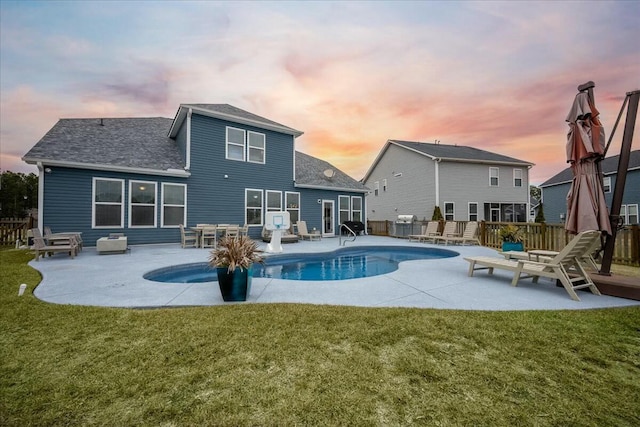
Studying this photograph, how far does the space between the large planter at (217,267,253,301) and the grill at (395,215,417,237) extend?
45.4ft

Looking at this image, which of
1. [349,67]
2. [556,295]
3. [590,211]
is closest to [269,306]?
[556,295]

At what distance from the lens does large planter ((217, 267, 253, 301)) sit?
384cm

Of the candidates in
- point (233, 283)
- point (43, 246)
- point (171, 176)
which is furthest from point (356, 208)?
point (43, 246)

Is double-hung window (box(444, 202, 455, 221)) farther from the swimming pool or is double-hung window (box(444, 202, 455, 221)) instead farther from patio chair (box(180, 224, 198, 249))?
patio chair (box(180, 224, 198, 249))

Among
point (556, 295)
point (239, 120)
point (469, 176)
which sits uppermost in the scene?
point (239, 120)

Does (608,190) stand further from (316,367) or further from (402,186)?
(316,367)

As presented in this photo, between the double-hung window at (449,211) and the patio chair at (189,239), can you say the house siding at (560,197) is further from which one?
the patio chair at (189,239)

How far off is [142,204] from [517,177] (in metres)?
23.9

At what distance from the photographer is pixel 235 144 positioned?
12.8m

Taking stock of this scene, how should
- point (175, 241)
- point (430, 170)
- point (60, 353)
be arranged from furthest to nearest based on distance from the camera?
point (430, 170)
point (175, 241)
point (60, 353)

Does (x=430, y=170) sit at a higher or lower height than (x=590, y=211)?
higher

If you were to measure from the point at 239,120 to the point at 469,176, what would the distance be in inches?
614

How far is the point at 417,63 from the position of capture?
10.4m

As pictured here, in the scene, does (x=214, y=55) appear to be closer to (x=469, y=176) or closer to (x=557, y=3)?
(x=557, y=3)
